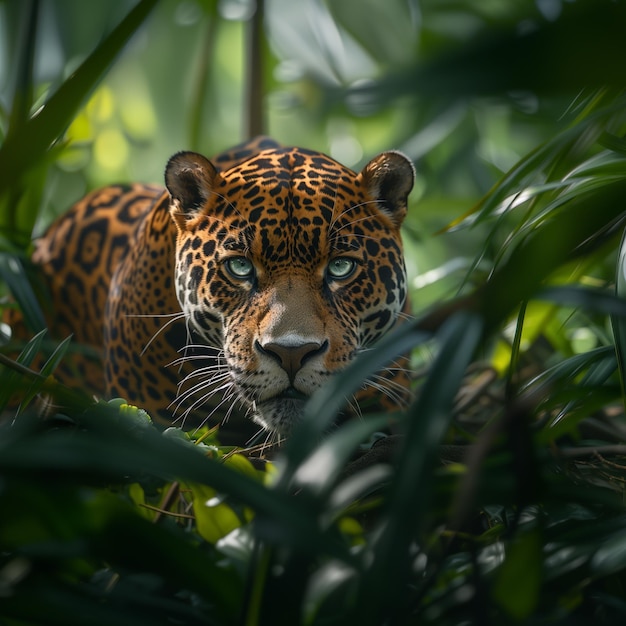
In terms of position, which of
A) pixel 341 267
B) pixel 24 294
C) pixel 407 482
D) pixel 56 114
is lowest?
pixel 341 267

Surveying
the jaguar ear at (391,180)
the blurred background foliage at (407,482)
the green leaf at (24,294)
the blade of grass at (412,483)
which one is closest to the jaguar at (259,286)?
the jaguar ear at (391,180)

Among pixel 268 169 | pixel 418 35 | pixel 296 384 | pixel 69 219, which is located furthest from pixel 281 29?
pixel 296 384

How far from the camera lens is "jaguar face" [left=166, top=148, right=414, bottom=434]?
143cm

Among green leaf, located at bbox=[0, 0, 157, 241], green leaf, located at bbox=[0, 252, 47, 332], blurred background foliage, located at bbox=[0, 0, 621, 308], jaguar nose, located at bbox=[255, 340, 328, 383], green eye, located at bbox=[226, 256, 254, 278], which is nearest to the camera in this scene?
blurred background foliage, located at bbox=[0, 0, 621, 308]

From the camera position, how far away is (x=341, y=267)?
61.9 inches

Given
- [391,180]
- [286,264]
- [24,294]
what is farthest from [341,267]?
[24,294]

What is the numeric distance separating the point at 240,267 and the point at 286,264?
0.10 m

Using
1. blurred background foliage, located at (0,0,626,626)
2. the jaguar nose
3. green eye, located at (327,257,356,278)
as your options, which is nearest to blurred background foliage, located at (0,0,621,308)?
blurred background foliage, located at (0,0,626,626)

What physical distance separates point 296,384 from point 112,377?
0.61 metres

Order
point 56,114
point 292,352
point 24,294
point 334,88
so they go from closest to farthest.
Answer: point 334,88, point 56,114, point 292,352, point 24,294

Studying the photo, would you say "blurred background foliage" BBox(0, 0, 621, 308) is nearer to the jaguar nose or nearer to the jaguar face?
the jaguar face

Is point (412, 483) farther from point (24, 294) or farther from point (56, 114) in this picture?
point (24, 294)

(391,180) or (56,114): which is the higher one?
(56,114)

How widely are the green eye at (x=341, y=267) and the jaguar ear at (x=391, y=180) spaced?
0.16 meters
